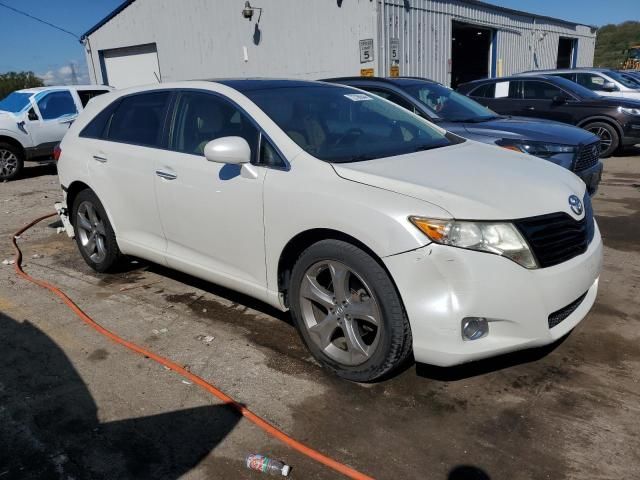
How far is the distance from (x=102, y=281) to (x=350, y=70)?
1026 centimetres

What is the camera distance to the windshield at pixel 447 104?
6.63m

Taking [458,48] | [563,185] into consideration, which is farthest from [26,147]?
[458,48]

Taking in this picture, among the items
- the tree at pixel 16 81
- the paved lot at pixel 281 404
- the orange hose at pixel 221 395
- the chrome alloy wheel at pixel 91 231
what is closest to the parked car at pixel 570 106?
the paved lot at pixel 281 404

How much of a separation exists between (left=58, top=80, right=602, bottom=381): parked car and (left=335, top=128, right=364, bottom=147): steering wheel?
0.01m

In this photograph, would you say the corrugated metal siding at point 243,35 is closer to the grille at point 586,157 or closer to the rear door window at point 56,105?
the rear door window at point 56,105

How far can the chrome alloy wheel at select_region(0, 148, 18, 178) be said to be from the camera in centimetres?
1088

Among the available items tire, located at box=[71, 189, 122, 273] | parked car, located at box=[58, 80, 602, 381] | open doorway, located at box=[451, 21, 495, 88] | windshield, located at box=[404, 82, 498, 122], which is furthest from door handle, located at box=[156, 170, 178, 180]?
open doorway, located at box=[451, 21, 495, 88]

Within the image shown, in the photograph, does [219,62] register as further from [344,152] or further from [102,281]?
[344,152]

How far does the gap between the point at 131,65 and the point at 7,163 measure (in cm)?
971

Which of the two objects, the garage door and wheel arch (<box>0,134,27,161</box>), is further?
the garage door

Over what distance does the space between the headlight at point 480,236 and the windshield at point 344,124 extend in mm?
762

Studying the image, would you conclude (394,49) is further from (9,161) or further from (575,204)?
(575,204)

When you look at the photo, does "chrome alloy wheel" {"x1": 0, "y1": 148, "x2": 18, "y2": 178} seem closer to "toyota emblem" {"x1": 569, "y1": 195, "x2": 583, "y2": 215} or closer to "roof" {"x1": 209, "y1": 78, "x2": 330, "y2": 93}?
"roof" {"x1": 209, "y1": 78, "x2": 330, "y2": 93}

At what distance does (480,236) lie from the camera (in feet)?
8.23
